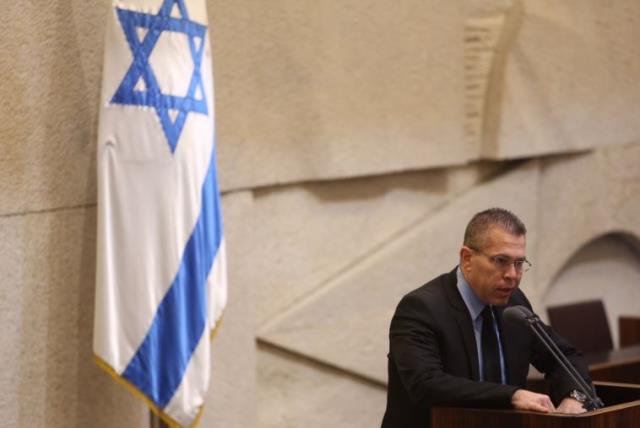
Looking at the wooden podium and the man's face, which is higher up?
the man's face

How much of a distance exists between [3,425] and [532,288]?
3543 millimetres

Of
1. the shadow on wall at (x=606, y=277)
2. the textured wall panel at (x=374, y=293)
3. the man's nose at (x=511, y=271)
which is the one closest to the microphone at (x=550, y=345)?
the man's nose at (x=511, y=271)

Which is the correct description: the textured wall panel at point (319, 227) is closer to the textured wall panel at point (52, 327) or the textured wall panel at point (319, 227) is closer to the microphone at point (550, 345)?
the textured wall panel at point (52, 327)

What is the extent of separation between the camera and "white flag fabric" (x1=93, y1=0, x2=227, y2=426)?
4508 mm

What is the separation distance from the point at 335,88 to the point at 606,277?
9.45 feet

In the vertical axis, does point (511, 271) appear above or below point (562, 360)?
above

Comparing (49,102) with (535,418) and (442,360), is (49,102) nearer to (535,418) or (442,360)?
(442,360)

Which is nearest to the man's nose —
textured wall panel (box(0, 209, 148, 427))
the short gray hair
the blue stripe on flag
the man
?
the man

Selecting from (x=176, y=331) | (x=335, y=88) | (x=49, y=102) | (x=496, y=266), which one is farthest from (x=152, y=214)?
(x=335, y=88)

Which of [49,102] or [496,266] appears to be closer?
[496,266]

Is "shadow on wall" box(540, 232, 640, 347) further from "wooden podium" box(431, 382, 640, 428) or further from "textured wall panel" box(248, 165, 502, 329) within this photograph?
"wooden podium" box(431, 382, 640, 428)

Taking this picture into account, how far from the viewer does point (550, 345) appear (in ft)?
11.6

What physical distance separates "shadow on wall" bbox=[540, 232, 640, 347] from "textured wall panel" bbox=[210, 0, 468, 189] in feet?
4.52

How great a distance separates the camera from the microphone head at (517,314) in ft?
11.4
